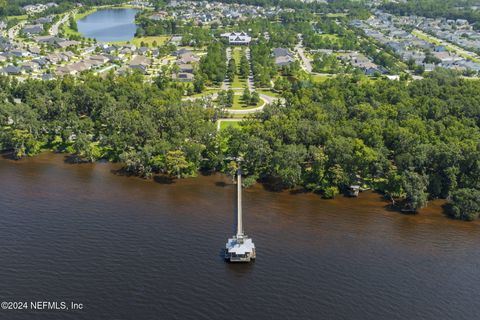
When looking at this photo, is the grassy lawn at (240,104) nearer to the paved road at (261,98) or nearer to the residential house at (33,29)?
the paved road at (261,98)

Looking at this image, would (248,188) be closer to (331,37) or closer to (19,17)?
(331,37)

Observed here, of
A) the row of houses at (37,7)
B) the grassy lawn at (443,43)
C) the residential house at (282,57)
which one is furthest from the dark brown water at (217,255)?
the row of houses at (37,7)

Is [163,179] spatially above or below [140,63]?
below

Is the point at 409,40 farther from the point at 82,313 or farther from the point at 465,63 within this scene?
the point at 82,313

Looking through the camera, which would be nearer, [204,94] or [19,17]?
[204,94]

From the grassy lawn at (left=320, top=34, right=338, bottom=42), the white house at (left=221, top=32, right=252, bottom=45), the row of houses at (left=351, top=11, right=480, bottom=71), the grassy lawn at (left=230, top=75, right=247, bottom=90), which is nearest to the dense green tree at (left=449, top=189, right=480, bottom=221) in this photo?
the grassy lawn at (left=230, top=75, right=247, bottom=90)

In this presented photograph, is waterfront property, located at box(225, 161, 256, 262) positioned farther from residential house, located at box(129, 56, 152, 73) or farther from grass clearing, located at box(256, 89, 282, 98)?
residential house, located at box(129, 56, 152, 73)

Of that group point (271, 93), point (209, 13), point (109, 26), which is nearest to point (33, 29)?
point (109, 26)
